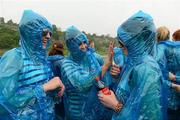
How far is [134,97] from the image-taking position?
4.11 m

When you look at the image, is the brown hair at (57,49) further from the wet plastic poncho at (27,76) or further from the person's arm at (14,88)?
the person's arm at (14,88)

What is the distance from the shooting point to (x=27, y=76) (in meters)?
5.11

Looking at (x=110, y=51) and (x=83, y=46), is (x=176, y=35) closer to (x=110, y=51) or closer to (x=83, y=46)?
(x=83, y=46)

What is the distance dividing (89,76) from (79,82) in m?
0.15

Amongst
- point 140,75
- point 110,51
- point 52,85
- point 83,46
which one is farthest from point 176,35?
point 140,75

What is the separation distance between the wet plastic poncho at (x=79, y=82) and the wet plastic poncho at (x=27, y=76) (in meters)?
0.47

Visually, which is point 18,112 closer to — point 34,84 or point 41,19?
point 34,84

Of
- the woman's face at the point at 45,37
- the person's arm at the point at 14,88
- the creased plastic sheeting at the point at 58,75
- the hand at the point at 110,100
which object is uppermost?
the woman's face at the point at 45,37

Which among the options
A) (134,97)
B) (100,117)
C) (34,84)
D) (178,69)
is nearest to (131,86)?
(134,97)

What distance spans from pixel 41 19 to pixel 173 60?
1819mm

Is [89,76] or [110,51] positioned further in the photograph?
[89,76]

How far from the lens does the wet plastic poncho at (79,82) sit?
5.75 m

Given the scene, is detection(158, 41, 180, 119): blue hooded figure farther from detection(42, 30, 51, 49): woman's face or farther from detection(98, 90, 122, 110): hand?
detection(98, 90, 122, 110): hand

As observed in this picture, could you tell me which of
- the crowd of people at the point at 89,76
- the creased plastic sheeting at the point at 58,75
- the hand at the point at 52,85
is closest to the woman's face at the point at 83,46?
the crowd of people at the point at 89,76
